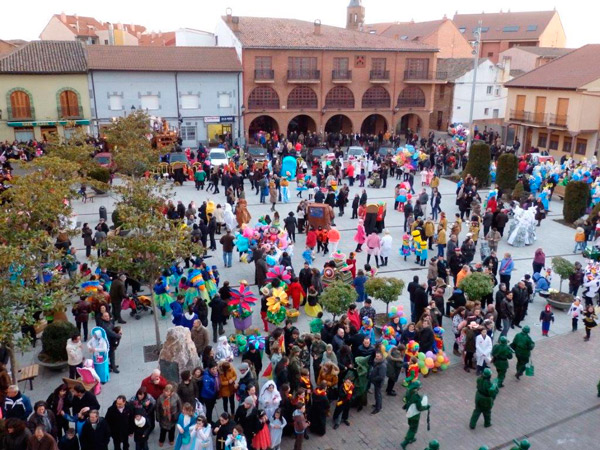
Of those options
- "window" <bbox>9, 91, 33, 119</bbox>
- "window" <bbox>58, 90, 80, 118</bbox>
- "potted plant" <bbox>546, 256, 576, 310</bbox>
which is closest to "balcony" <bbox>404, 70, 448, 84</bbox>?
"window" <bbox>58, 90, 80, 118</bbox>

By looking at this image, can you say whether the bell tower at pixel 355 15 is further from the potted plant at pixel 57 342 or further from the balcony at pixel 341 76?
the potted plant at pixel 57 342

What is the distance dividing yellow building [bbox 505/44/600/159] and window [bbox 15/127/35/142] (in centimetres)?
3468

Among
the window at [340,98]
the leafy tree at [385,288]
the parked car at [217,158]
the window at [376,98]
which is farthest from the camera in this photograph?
the window at [376,98]

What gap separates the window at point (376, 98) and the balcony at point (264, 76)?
7.83 meters

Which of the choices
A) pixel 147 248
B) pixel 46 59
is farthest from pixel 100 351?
pixel 46 59

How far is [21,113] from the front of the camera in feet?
120

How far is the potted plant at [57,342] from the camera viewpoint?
36.4ft

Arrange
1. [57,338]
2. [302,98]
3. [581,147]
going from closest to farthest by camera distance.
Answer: [57,338], [581,147], [302,98]

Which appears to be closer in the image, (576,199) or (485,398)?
(485,398)

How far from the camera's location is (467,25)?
69062 mm

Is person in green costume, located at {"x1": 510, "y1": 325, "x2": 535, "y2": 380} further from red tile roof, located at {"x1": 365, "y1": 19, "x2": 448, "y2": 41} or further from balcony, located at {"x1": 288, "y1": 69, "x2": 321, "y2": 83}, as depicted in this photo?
red tile roof, located at {"x1": 365, "y1": 19, "x2": 448, "y2": 41}

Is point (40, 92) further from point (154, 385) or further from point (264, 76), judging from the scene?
point (154, 385)

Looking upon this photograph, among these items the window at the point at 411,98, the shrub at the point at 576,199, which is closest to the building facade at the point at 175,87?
the window at the point at 411,98

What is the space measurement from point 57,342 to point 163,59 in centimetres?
3197
